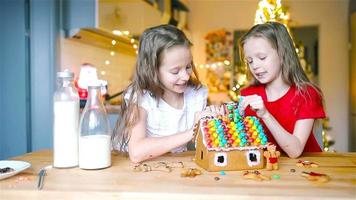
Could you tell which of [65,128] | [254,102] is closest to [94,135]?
[65,128]

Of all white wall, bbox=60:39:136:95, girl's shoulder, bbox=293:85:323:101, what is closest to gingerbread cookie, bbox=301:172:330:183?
girl's shoulder, bbox=293:85:323:101

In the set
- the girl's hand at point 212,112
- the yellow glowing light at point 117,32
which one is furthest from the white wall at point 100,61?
the girl's hand at point 212,112

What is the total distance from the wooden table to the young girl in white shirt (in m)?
0.12

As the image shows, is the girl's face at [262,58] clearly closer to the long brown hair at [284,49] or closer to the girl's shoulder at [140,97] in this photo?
the long brown hair at [284,49]

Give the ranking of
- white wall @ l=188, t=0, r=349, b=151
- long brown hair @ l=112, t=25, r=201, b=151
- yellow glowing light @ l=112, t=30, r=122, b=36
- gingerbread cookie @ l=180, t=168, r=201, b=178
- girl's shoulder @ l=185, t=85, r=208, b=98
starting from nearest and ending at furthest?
gingerbread cookie @ l=180, t=168, r=201, b=178
long brown hair @ l=112, t=25, r=201, b=151
girl's shoulder @ l=185, t=85, r=208, b=98
yellow glowing light @ l=112, t=30, r=122, b=36
white wall @ l=188, t=0, r=349, b=151

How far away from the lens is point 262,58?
113 cm

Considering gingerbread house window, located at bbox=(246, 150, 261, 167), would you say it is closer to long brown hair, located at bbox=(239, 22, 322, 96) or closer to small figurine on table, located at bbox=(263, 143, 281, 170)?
small figurine on table, located at bbox=(263, 143, 281, 170)

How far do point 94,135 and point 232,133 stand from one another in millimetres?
332

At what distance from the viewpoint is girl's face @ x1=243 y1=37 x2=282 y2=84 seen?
3.72ft

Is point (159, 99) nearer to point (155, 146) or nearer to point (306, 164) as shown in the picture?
point (155, 146)

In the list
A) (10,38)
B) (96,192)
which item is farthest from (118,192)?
(10,38)

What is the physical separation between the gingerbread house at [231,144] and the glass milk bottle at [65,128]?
308 mm

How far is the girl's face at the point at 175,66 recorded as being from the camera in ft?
3.57

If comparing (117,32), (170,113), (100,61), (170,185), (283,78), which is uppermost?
(117,32)
